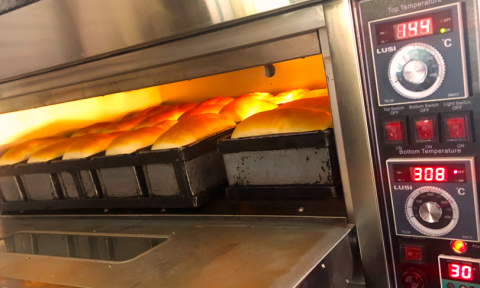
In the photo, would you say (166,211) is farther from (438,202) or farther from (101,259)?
(438,202)

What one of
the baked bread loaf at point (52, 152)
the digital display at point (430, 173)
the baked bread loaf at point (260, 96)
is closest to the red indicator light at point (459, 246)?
the digital display at point (430, 173)

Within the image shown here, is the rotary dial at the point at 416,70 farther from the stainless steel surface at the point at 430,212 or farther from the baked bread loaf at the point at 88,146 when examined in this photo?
the baked bread loaf at the point at 88,146

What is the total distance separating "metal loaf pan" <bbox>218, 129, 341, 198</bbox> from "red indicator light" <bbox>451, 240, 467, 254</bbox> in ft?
1.06

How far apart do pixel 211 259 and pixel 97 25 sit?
26.1 inches

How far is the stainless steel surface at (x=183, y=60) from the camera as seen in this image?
32.2 inches

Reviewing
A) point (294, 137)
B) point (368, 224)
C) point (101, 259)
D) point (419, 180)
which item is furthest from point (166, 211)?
point (419, 180)

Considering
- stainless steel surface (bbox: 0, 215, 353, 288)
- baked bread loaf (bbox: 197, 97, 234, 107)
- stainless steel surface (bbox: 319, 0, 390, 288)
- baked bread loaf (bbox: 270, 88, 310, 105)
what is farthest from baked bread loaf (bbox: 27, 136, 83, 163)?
stainless steel surface (bbox: 319, 0, 390, 288)

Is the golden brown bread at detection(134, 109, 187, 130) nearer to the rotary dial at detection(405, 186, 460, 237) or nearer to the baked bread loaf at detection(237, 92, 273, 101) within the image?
the baked bread loaf at detection(237, 92, 273, 101)

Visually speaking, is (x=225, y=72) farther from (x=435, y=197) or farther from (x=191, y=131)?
(x=435, y=197)

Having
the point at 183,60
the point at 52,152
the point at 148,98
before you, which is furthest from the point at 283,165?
the point at 148,98

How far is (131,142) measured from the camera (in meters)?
1.24

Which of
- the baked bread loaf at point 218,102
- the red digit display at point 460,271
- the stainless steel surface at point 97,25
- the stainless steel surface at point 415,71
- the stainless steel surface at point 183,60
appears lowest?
the red digit display at point 460,271

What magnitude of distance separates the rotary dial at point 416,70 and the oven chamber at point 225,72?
0.25 feet

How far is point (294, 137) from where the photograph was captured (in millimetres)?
986
